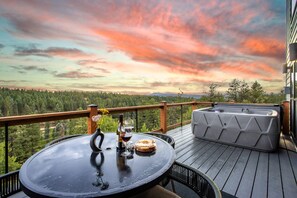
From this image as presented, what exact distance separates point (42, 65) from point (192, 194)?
22.6 feet

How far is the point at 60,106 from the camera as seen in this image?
4.78m

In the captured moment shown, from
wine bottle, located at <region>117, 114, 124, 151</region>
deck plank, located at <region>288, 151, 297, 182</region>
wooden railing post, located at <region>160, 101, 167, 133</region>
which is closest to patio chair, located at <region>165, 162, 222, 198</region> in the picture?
wine bottle, located at <region>117, 114, 124, 151</region>

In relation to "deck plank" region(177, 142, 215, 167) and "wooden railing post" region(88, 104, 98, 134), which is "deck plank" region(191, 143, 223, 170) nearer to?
"deck plank" region(177, 142, 215, 167)

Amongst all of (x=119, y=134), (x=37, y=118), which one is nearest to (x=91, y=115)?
(x=37, y=118)

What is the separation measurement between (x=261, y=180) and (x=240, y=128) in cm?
180

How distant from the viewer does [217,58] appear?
8.50m

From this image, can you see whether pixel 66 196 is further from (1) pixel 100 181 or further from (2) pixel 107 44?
(2) pixel 107 44

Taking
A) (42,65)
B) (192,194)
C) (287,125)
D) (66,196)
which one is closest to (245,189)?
(192,194)

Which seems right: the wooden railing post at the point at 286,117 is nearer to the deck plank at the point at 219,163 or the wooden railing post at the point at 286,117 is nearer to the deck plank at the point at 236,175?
the deck plank at the point at 219,163

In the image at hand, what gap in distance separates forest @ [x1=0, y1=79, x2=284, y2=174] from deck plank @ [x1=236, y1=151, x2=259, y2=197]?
78.1 inches

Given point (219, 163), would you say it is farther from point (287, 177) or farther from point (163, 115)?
point (163, 115)

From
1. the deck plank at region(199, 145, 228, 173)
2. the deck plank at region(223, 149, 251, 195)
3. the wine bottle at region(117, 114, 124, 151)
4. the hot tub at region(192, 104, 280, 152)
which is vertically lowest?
the deck plank at region(223, 149, 251, 195)

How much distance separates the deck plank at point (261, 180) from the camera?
2.16 metres

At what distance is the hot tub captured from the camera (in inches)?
146
